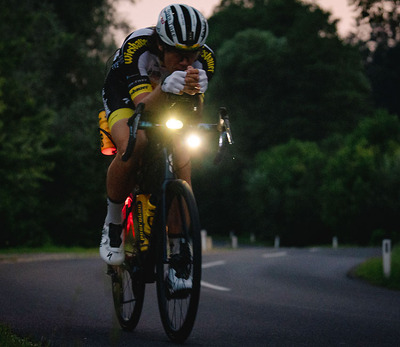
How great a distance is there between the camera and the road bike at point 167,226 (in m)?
5.35

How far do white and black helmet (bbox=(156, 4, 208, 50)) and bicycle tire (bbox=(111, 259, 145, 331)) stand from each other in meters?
1.69

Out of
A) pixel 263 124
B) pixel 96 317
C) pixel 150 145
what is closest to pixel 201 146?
pixel 150 145

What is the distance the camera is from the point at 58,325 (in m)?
6.80

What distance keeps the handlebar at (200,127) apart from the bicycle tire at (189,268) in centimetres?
37

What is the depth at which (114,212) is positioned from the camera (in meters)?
6.32

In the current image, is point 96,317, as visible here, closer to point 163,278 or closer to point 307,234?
point 163,278

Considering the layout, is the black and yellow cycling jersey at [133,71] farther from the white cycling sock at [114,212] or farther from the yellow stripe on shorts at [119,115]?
the white cycling sock at [114,212]

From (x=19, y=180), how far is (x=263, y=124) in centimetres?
4301

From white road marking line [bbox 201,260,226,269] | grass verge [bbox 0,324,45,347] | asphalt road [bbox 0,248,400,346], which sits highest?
white road marking line [bbox 201,260,226,269]

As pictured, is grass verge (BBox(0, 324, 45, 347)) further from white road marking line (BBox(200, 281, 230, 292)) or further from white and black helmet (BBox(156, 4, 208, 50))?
white road marking line (BBox(200, 281, 230, 292))

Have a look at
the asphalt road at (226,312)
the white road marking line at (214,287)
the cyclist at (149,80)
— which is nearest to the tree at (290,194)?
the asphalt road at (226,312)

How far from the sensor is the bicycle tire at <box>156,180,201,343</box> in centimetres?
519

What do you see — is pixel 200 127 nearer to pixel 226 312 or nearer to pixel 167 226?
pixel 167 226

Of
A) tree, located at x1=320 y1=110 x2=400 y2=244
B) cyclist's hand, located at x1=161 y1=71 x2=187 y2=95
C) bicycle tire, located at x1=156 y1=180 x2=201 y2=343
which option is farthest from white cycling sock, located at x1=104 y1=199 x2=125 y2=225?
tree, located at x1=320 y1=110 x2=400 y2=244
